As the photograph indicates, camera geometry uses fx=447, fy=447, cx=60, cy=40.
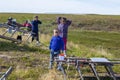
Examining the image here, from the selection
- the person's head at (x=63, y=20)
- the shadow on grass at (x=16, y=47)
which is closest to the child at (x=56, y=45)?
the person's head at (x=63, y=20)

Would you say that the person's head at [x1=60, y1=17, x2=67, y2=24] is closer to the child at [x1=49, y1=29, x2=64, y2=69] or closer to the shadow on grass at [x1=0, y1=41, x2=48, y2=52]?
the child at [x1=49, y1=29, x2=64, y2=69]

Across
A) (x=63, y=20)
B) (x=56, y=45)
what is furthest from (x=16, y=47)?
(x=56, y=45)

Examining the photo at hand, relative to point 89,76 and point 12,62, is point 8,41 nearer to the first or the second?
point 12,62

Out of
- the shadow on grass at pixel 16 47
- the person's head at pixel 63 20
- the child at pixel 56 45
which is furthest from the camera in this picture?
the shadow on grass at pixel 16 47

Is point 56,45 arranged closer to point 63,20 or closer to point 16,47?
point 63,20

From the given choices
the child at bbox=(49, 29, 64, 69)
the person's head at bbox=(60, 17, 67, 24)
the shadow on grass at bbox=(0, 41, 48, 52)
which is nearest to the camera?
the child at bbox=(49, 29, 64, 69)

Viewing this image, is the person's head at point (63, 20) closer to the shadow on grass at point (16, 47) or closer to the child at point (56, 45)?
the child at point (56, 45)

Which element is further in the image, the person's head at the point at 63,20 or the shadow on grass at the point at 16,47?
the shadow on grass at the point at 16,47

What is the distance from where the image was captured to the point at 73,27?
217ft

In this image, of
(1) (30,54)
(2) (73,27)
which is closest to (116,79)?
(1) (30,54)

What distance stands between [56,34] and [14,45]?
6390mm

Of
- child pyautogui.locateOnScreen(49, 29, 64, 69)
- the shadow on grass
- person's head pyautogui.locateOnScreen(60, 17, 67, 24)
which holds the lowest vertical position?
the shadow on grass

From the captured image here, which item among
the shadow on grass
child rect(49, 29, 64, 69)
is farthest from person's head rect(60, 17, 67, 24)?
the shadow on grass

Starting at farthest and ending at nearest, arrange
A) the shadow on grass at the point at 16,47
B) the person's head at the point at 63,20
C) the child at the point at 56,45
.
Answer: the shadow on grass at the point at 16,47 < the person's head at the point at 63,20 < the child at the point at 56,45
